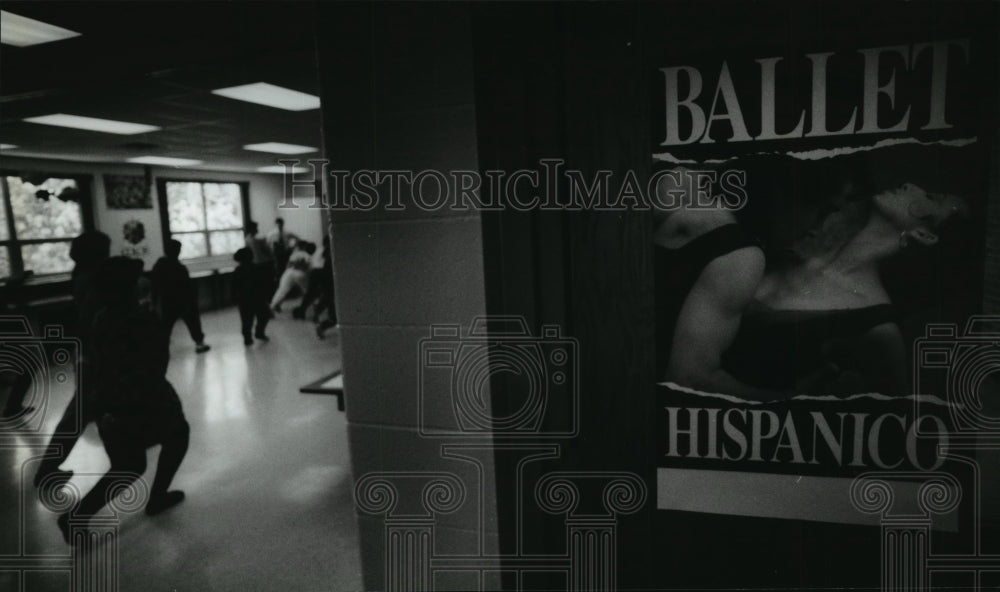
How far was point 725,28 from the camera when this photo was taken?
1.50 m

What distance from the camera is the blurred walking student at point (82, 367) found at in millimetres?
2887

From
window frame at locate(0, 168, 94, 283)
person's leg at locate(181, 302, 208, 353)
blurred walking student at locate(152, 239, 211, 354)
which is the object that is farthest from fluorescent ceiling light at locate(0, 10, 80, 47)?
window frame at locate(0, 168, 94, 283)

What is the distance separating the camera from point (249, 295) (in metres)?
7.10

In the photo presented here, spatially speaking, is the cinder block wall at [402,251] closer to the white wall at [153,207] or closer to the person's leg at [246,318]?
the person's leg at [246,318]

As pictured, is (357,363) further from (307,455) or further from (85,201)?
(85,201)

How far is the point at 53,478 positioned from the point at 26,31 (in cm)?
274

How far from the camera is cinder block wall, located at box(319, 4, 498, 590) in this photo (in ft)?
5.39

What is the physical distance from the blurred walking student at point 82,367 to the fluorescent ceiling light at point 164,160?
6504 millimetres

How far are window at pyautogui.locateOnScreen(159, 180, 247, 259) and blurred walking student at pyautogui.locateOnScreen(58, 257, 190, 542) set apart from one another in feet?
28.9

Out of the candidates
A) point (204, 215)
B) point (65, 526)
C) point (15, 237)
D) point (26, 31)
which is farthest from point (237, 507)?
point (204, 215)

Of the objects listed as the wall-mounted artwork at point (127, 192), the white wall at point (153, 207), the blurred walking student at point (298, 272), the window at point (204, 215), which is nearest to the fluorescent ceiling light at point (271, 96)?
the blurred walking student at point (298, 272)

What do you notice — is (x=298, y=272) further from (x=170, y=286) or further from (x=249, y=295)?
(x=170, y=286)

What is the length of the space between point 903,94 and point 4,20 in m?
4.39

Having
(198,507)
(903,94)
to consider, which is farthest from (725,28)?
(198,507)
